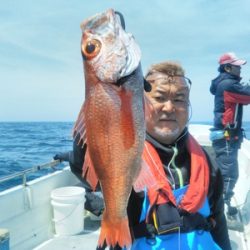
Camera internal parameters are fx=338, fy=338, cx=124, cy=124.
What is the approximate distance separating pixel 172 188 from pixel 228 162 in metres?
3.34

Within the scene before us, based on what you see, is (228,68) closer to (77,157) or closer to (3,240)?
(3,240)

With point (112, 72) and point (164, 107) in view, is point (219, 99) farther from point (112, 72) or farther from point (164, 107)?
point (112, 72)

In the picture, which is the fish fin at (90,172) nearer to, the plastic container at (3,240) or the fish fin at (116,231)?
the fish fin at (116,231)

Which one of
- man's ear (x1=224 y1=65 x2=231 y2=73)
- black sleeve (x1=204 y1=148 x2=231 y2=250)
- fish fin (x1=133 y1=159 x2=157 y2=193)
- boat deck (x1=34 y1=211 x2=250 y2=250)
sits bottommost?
boat deck (x1=34 y1=211 x2=250 y2=250)

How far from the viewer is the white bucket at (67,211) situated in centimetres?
473

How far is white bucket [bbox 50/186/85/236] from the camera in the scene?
473cm

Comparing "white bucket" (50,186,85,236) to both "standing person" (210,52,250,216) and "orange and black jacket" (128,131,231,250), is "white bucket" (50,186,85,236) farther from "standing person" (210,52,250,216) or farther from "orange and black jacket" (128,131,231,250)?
"orange and black jacket" (128,131,231,250)

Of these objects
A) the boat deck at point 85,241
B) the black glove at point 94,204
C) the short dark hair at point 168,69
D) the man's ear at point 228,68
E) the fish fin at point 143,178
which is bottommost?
the boat deck at point 85,241

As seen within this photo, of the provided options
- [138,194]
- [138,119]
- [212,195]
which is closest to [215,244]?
[212,195]

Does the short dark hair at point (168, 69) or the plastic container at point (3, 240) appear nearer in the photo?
the short dark hair at point (168, 69)

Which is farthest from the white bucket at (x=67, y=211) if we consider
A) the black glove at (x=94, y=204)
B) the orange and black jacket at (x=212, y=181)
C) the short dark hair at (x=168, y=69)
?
the short dark hair at (x=168, y=69)

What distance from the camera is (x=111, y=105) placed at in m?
1.29

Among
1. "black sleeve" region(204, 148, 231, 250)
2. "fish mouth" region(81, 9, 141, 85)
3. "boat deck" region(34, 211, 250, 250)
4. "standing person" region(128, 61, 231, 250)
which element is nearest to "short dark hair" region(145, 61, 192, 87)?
"standing person" region(128, 61, 231, 250)

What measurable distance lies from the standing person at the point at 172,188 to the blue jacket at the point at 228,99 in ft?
10.6
